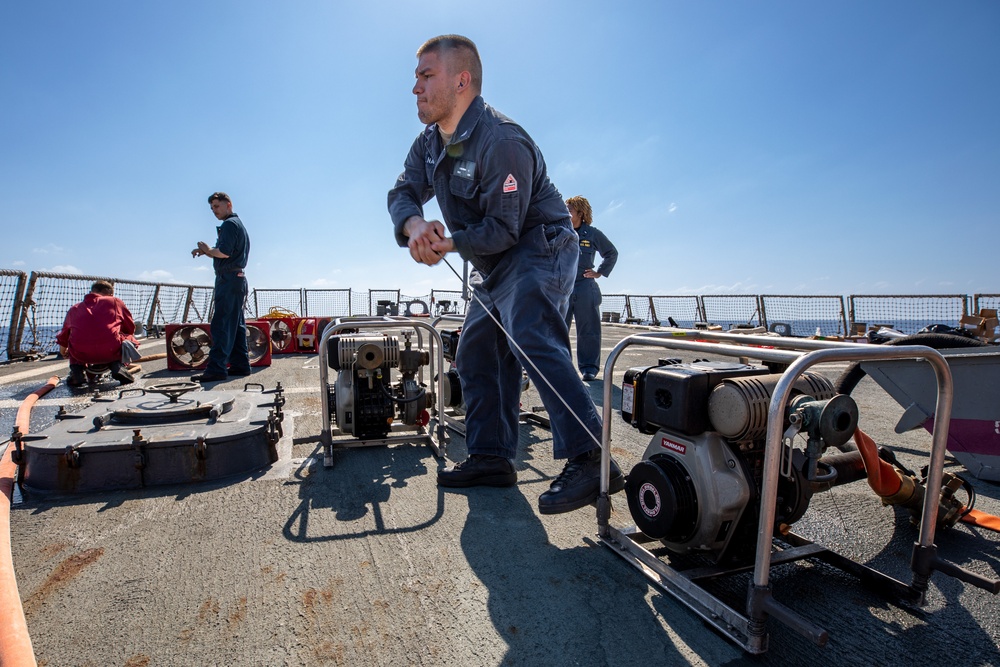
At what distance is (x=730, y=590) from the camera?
63.1 inches

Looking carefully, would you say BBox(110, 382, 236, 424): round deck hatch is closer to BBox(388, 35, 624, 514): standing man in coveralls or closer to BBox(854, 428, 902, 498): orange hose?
BBox(388, 35, 624, 514): standing man in coveralls

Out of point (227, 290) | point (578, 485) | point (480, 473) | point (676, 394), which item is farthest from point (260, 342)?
point (676, 394)

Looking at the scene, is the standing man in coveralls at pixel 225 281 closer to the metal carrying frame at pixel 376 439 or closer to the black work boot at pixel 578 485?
the metal carrying frame at pixel 376 439

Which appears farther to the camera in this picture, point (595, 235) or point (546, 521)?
point (595, 235)

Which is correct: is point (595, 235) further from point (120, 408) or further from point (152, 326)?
point (152, 326)

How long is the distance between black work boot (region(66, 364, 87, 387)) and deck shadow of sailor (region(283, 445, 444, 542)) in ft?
13.4

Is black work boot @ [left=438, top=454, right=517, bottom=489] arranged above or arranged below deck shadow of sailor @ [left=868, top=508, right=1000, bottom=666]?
above

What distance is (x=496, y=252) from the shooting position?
2.23 m

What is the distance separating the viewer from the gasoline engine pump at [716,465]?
58.8 inches

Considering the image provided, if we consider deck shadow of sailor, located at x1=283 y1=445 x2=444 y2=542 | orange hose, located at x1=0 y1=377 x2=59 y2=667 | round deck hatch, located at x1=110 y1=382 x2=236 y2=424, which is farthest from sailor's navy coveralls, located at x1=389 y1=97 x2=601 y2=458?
orange hose, located at x1=0 y1=377 x2=59 y2=667

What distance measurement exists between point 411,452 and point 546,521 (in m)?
1.27

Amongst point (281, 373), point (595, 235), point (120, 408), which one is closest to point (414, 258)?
point (120, 408)

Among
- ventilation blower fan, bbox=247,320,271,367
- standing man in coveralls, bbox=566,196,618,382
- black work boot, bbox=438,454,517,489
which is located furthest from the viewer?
ventilation blower fan, bbox=247,320,271,367

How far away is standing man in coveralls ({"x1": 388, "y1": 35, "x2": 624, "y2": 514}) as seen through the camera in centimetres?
213
